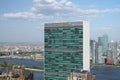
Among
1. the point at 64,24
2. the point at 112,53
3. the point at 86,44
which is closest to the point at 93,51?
the point at 112,53

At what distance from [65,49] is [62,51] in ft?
0.65

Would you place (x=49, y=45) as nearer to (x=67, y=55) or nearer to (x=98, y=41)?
(x=67, y=55)

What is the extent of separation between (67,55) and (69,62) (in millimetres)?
333

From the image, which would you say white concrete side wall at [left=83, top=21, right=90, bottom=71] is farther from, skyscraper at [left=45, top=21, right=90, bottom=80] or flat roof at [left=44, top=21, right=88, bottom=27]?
flat roof at [left=44, top=21, right=88, bottom=27]

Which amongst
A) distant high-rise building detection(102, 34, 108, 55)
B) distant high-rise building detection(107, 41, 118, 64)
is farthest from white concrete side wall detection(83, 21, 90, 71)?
distant high-rise building detection(102, 34, 108, 55)

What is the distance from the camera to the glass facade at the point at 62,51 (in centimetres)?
1553

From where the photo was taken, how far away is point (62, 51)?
53.3 feet

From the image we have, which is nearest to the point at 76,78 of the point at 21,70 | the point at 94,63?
the point at 21,70

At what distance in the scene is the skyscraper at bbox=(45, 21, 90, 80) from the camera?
15352 millimetres

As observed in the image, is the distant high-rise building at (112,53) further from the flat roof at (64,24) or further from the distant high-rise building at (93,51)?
the flat roof at (64,24)

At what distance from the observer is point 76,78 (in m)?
10.1

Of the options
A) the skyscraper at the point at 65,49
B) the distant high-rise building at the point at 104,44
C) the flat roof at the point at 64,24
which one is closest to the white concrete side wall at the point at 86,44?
the skyscraper at the point at 65,49

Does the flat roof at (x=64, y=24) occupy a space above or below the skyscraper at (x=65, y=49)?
above

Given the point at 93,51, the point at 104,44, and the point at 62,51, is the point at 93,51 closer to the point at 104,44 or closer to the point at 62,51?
the point at 104,44
